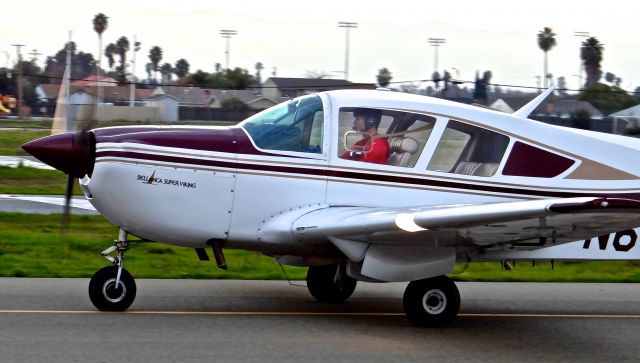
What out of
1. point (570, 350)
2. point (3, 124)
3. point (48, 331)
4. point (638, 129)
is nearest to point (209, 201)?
point (48, 331)

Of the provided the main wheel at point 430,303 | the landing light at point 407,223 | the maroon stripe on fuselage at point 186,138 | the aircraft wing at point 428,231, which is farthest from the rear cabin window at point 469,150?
the maroon stripe on fuselage at point 186,138

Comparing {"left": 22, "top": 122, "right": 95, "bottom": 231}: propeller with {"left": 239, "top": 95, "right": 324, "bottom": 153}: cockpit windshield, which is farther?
{"left": 239, "top": 95, "right": 324, "bottom": 153}: cockpit windshield

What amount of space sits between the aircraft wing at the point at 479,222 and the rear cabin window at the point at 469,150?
0.81 metres

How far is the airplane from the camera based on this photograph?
854cm

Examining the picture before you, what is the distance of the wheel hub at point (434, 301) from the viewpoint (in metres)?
8.70

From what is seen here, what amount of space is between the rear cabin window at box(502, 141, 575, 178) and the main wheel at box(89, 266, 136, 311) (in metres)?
3.71

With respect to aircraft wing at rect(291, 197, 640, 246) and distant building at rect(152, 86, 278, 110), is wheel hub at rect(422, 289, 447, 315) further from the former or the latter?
distant building at rect(152, 86, 278, 110)

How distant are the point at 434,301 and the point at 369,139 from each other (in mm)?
1635

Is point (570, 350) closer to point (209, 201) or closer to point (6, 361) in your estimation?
point (209, 201)

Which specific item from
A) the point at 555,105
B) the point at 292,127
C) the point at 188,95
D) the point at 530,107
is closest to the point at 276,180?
the point at 292,127

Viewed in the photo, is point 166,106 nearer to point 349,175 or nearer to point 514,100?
point 514,100

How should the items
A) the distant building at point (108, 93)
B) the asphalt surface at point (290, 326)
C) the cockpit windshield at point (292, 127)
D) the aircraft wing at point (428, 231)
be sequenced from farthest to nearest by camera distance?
1. the distant building at point (108, 93)
2. the cockpit windshield at point (292, 127)
3. the aircraft wing at point (428, 231)
4. the asphalt surface at point (290, 326)

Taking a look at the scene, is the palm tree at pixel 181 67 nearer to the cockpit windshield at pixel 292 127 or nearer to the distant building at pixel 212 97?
the distant building at pixel 212 97

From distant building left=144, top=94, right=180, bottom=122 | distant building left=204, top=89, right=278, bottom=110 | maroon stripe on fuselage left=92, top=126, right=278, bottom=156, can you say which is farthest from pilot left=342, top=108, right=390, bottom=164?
distant building left=144, top=94, right=180, bottom=122
